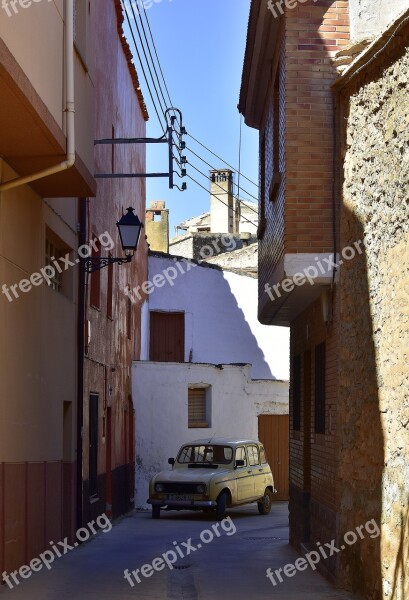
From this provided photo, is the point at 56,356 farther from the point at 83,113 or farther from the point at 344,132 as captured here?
the point at 344,132

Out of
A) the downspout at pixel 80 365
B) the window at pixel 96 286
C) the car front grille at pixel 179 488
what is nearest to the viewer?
the downspout at pixel 80 365

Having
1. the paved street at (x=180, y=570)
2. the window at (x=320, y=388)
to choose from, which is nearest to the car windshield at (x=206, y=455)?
the paved street at (x=180, y=570)

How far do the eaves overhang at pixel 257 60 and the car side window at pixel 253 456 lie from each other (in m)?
10.1

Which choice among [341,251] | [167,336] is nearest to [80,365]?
[341,251]

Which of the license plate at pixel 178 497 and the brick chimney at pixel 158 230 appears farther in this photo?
the brick chimney at pixel 158 230

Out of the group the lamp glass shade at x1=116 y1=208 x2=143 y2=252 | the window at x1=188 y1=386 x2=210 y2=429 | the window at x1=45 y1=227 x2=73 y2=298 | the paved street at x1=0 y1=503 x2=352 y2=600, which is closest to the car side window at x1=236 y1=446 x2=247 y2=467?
the paved street at x1=0 y1=503 x2=352 y2=600

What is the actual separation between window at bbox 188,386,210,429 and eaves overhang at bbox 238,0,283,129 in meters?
13.1

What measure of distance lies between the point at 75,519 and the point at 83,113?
6263 mm

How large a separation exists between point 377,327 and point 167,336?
24043 mm

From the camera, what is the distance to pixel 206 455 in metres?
23.7

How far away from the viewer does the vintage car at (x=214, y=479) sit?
21984 millimetres

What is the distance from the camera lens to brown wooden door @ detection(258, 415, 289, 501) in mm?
29547

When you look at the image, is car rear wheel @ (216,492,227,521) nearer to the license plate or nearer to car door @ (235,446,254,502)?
the license plate

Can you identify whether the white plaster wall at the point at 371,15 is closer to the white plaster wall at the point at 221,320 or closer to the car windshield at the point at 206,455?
the car windshield at the point at 206,455
